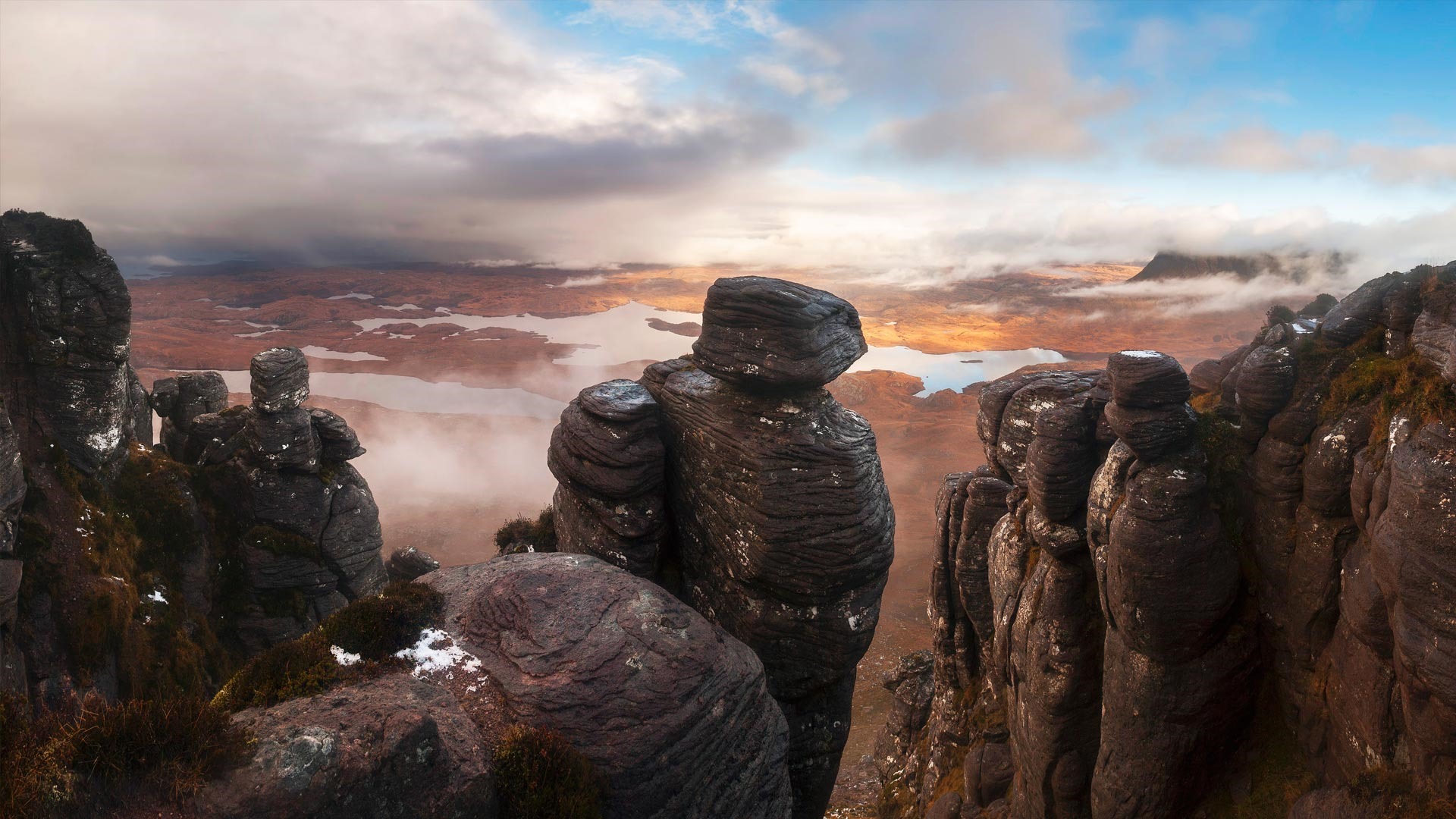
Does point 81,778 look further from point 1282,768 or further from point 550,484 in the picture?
point 550,484

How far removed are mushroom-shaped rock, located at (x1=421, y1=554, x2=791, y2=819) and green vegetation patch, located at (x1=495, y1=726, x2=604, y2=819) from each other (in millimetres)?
409

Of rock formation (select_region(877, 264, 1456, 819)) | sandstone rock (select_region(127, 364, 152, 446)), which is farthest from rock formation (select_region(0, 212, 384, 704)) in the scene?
rock formation (select_region(877, 264, 1456, 819))

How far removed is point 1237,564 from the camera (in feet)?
63.0

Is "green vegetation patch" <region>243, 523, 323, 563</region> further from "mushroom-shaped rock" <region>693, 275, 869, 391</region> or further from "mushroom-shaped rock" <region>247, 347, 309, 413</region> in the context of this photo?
"mushroom-shaped rock" <region>693, 275, 869, 391</region>

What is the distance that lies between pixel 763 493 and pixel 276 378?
34.2 meters

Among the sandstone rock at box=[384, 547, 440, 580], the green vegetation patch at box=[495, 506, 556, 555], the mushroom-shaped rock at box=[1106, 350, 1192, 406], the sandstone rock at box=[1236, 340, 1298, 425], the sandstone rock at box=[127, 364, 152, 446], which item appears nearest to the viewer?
the sandstone rock at box=[1236, 340, 1298, 425]

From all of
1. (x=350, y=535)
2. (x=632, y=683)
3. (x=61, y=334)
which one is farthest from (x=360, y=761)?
(x=350, y=535)

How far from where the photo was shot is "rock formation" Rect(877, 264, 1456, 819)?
45.5 ft

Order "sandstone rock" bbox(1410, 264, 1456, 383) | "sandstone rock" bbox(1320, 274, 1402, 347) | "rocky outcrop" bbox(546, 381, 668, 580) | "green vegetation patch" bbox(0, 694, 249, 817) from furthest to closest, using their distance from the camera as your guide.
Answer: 1. "rocky outcrop" bbox(546, 381, 668, 580)
2. "sandstone rock" bbox(1320, 274, 1402, 347)
3. "sandstone rock" bbox(1410, 264, 1456, 383)
4. "green vegetation patch" bbox(0, 694, 249, 817)

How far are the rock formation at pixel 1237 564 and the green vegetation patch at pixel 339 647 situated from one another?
60.8 feet

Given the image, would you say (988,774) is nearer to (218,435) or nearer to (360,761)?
(360,761)

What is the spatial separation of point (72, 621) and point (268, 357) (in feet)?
52.0

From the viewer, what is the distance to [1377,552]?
46.9 feet

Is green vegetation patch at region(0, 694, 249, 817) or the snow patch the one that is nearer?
green vegetation patch at region(0, 694, 249, 817)
